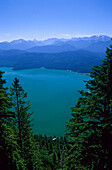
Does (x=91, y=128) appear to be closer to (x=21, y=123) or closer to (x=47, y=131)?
(x=21, y=123)

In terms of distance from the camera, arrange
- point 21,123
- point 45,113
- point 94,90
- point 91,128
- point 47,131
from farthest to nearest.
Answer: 1. point 45,113
2. point 47,131
3. point 21,123
4. point 94,90
5. point 91,128

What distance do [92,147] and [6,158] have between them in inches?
138

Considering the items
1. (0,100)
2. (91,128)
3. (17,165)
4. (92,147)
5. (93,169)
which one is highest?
(0,100)

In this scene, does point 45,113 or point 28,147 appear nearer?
point 28,147

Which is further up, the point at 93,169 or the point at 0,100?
the point at 0,100

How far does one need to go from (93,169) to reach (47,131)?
141 ft

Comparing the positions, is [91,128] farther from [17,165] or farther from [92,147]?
[17,165]

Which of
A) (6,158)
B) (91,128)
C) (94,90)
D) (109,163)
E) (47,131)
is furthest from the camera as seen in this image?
(47,131)

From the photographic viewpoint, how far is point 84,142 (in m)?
6.18

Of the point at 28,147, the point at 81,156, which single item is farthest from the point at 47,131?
the point at 81,156

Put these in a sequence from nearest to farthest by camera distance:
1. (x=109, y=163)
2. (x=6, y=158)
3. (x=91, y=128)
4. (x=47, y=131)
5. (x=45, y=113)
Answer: (x=109, y=163) < (x=6, y=158) < (x=91, y=128) < (x=47, y=131) < (x=45, y=113)

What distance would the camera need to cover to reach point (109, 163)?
5.25 meters

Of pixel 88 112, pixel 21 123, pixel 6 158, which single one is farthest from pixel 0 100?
pixel 21 123

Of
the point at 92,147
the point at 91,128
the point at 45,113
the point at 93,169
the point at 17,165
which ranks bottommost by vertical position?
the point at 93,169
